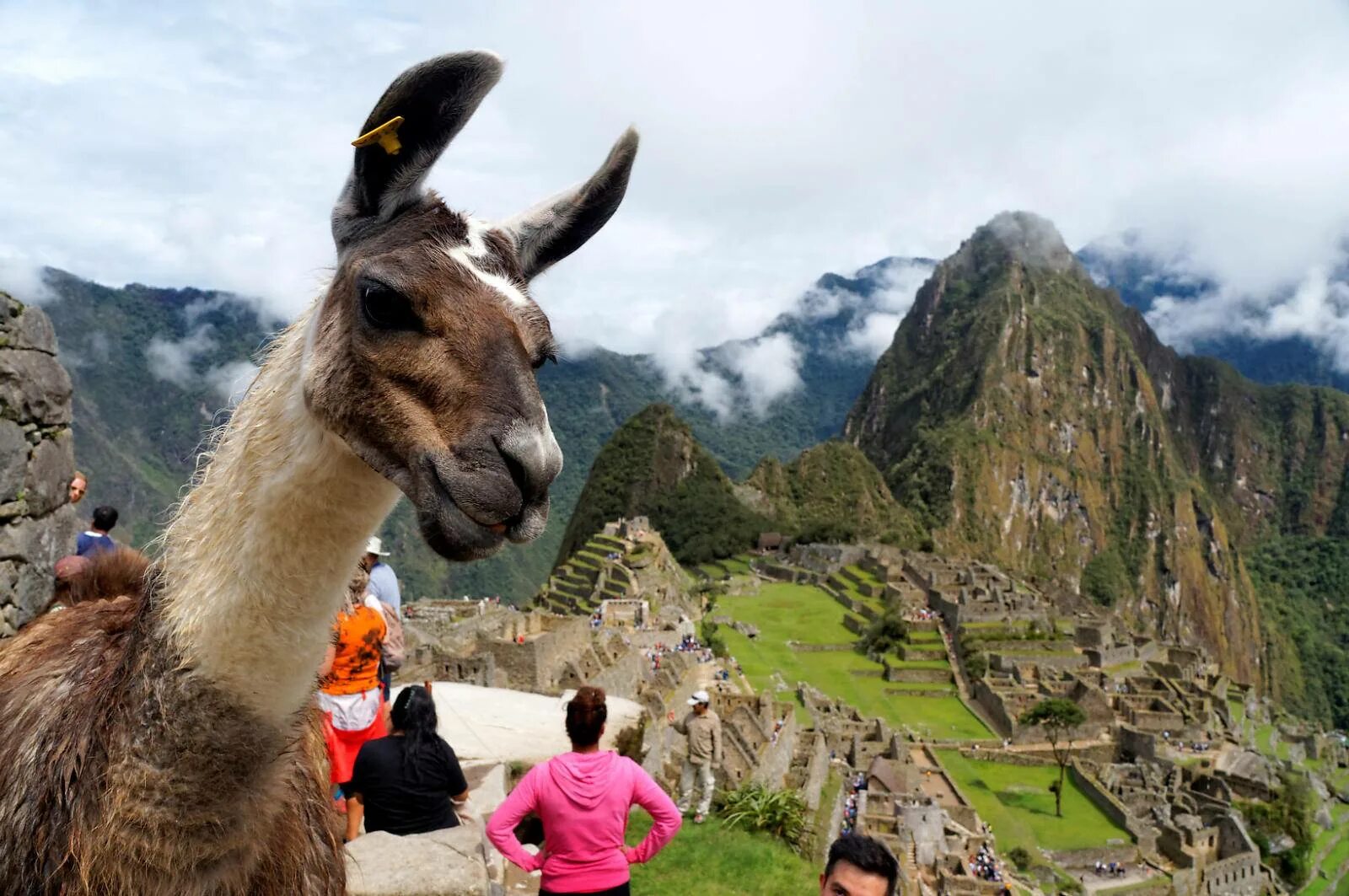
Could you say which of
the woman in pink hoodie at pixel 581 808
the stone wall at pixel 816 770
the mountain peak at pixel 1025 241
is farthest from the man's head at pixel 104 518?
the mountain peak at pixel 1025 241

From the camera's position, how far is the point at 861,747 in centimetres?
1947

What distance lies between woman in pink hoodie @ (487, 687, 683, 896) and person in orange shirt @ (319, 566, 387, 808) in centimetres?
71

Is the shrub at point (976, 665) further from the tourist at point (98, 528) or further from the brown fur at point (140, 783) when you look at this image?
the brown fur at point (140, 783)

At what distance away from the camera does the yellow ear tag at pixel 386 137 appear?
1166 mm

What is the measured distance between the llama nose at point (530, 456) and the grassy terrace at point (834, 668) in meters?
22.9

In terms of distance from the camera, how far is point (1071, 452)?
333ft

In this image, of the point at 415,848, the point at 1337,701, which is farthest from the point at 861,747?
the point at 1337,701

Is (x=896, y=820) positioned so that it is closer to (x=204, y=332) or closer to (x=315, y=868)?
(x=315, y=868)

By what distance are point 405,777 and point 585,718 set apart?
0.75 metres

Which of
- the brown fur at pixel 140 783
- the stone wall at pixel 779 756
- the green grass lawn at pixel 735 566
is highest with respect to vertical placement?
the green grass lawn at pixel 735 566

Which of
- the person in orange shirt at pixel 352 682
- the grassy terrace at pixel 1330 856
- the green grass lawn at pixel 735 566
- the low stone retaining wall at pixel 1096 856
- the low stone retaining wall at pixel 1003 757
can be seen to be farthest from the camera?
the green grass lawn at pixel 735 566

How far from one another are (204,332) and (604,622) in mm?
27103

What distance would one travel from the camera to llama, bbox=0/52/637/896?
1136 mm

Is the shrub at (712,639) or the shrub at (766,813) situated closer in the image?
the shrub at (766,813)
